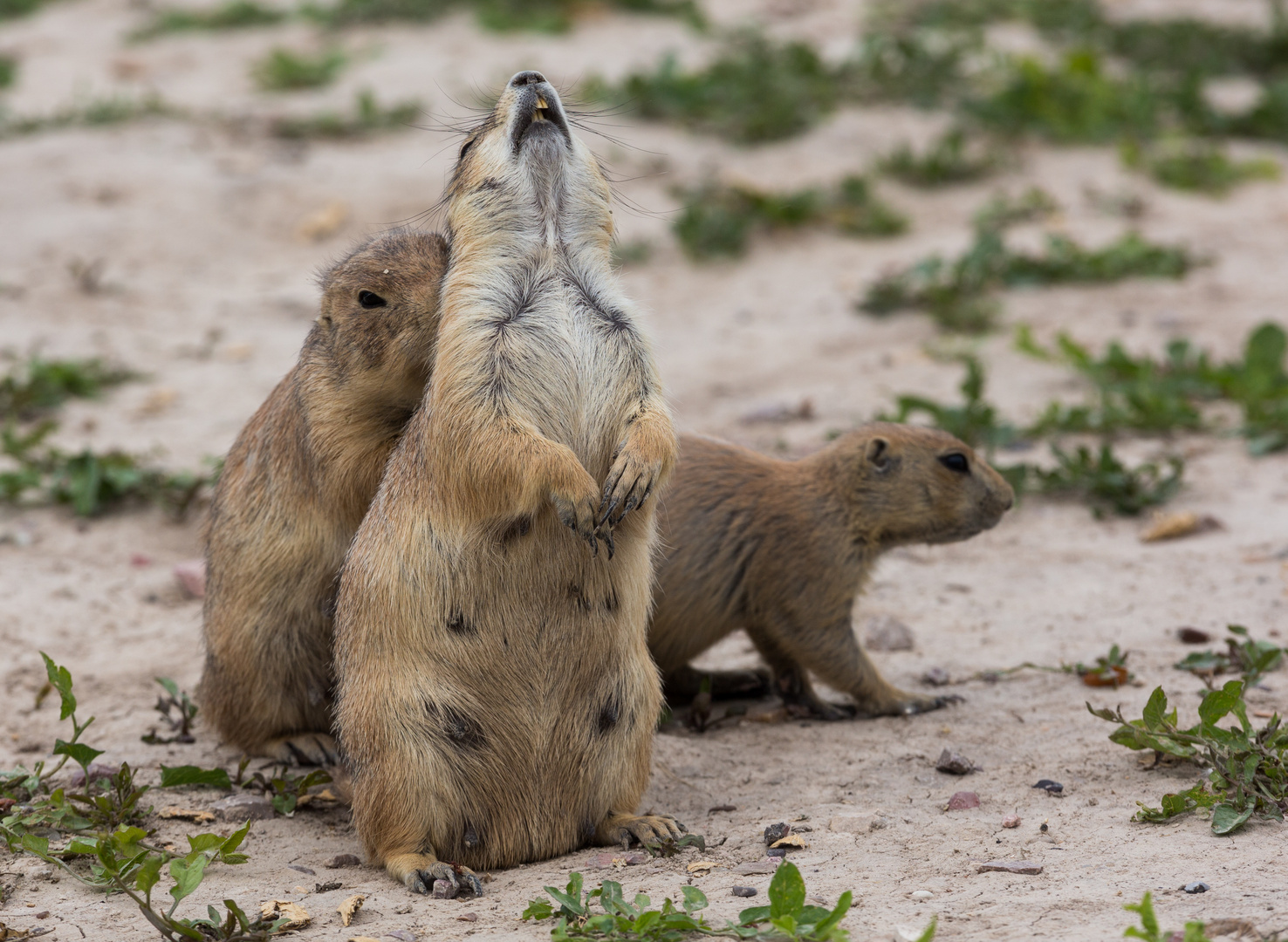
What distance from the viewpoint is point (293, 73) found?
12.2m

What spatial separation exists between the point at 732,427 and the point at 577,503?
4.13 metres

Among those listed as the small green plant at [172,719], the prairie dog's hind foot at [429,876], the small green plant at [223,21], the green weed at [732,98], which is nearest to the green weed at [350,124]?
the green weed at [732,98]

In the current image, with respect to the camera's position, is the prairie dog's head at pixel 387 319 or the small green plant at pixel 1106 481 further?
the small green plant at pixel 1106 481

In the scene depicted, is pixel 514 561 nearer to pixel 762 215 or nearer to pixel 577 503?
pixel 577 503

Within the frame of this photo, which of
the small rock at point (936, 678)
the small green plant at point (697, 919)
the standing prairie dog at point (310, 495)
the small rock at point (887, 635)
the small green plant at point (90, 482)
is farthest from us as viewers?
the small green plant at point (90, 482)

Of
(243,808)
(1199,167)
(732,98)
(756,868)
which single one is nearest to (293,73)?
(732,98)

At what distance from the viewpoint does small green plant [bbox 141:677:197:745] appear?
5047 mm

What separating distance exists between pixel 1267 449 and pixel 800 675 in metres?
3.06

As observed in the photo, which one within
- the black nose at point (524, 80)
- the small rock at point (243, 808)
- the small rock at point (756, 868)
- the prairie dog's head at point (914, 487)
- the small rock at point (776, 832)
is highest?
the black nose at point (524, 80)

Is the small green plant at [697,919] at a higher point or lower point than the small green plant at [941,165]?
lower

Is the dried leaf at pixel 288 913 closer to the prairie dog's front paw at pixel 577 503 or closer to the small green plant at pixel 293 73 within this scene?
the prairie dog's front paw at pixel 577 503

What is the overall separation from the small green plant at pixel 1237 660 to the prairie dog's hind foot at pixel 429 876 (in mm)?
2565

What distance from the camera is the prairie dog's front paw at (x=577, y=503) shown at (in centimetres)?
376

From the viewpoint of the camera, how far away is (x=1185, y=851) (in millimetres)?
3588
